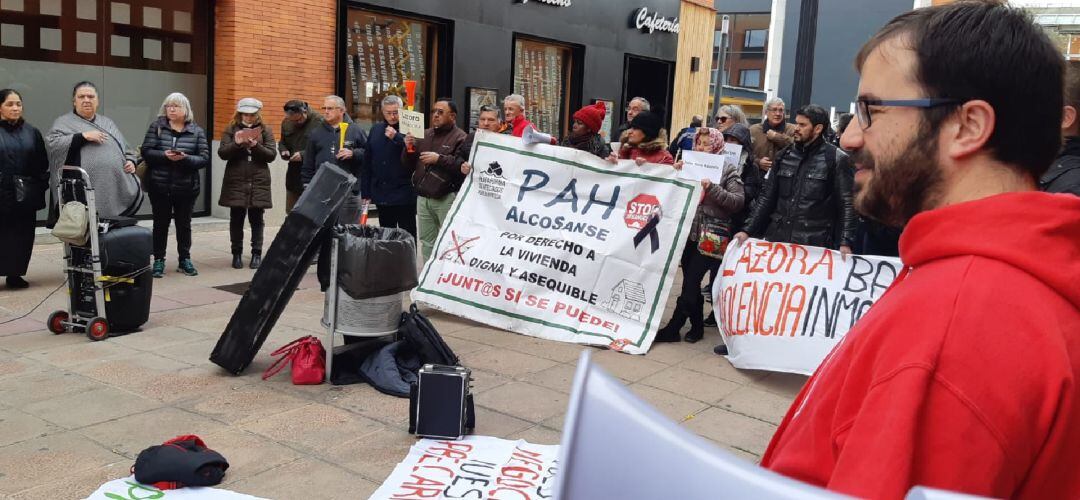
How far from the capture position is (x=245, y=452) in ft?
15.3

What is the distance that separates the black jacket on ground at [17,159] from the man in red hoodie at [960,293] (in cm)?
864

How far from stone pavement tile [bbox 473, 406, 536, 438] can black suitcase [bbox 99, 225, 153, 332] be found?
3221 mm

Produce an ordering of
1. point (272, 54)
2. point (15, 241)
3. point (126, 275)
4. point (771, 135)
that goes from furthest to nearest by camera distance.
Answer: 1. point (272, 54)
2. point (771, 135)
3. point (15, 241)
4. point (126, 275)

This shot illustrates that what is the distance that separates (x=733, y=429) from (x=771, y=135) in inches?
254

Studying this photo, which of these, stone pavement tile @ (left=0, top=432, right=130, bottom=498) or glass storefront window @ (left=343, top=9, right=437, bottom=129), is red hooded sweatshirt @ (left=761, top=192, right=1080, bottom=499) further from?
glass storefront window @ (left=343, top=9, right=437, bottom=129)

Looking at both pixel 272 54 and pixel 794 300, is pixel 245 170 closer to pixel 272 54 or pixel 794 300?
pixel 272 54

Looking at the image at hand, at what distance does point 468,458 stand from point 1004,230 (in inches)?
149

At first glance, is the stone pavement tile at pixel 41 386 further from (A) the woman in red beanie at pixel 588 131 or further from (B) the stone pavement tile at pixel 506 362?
(A) the woman in red beanie at pixel 588 131

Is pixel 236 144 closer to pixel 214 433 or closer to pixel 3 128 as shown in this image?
pixel 3 128

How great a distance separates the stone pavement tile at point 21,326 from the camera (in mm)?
6968

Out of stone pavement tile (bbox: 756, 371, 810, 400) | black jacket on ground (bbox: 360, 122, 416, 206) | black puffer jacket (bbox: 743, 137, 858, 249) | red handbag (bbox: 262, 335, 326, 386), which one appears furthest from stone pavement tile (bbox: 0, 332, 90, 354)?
black puffer jacket (bbox: 743, 137, 858, 249)

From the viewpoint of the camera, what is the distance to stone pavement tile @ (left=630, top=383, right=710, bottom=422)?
18.7 feet

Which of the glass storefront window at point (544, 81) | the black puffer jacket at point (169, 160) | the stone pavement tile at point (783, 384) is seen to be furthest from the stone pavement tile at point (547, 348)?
the glass storefront window at point (544, 81)

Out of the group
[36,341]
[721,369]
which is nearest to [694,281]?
[721,369]
